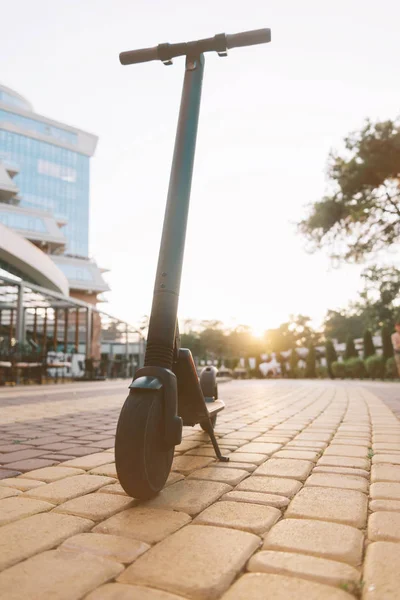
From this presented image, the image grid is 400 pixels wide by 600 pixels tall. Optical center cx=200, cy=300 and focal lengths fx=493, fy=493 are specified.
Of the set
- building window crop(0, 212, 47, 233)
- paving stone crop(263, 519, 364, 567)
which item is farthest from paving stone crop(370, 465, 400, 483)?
building window crop(0, 212, 47, 233)

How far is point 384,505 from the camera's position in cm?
186

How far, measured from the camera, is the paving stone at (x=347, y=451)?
2.90 metres

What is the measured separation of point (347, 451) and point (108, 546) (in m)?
2.01

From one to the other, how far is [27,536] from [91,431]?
8.33 feet

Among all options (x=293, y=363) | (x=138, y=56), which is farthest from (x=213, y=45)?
(x=293, y=363)

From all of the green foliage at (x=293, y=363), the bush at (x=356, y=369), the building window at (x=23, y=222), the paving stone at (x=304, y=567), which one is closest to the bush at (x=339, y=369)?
the bush at (x=356, y=369)

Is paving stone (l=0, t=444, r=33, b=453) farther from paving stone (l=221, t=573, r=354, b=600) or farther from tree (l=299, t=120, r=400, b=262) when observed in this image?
tree (l=299, t=120, r=400, b=262)

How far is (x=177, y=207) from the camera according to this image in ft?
7.27

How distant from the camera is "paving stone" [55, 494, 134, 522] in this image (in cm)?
172

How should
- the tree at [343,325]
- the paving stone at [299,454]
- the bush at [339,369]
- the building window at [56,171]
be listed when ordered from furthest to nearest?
the building window at [56,171]
the tree at [343,325]
the bush at [339,369]
the paving stone at [299,454]

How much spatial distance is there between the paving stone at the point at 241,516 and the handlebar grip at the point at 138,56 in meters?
2.18

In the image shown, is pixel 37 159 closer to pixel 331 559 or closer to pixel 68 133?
pixel 68 133

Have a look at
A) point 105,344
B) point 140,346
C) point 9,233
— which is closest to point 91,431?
point 9,233

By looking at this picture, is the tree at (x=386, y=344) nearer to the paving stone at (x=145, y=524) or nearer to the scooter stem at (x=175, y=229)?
the scooter stem at (x=175, y=229)
